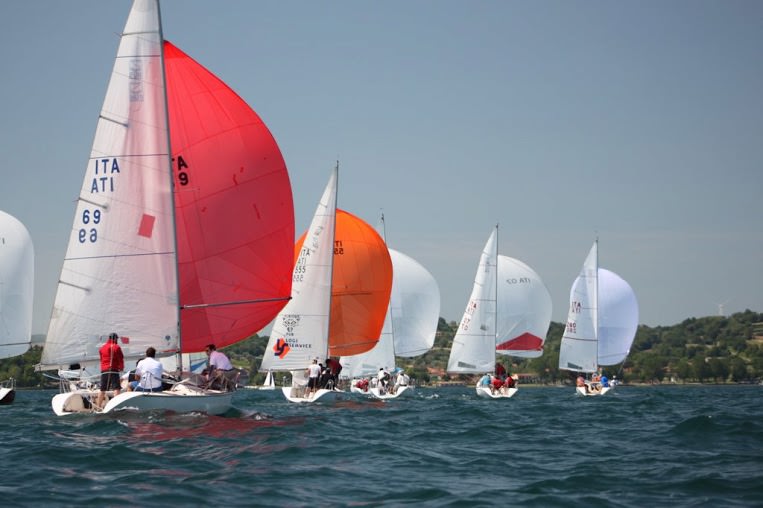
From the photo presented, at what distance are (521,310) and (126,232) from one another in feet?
Result: 144

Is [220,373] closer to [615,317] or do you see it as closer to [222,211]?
[222,211]

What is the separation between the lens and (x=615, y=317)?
6706cm

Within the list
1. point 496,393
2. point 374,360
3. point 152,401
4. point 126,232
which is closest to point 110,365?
point 152,401

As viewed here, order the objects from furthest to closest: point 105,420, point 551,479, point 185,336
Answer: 1. point 185,336
2. point 105,420
3. point 551,479

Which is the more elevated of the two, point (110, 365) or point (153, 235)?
Answer: point (153, 235)

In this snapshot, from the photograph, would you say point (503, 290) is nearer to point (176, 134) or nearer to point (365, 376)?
point (365, 376)

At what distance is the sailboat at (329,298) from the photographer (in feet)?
115

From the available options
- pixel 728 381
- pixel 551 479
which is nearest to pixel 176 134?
pixel 551 479

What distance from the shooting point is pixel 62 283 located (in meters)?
21.1

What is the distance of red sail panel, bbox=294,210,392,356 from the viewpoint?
38969 millimetres

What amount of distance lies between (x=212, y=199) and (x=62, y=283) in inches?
178

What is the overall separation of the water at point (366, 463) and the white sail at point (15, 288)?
17652mm

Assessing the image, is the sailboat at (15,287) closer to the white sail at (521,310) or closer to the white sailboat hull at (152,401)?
the white sailboat hull at (152,401)

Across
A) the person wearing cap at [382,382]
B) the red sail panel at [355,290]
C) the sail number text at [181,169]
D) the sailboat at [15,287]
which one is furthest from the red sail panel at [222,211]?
the person wearing cap at [382,382]
